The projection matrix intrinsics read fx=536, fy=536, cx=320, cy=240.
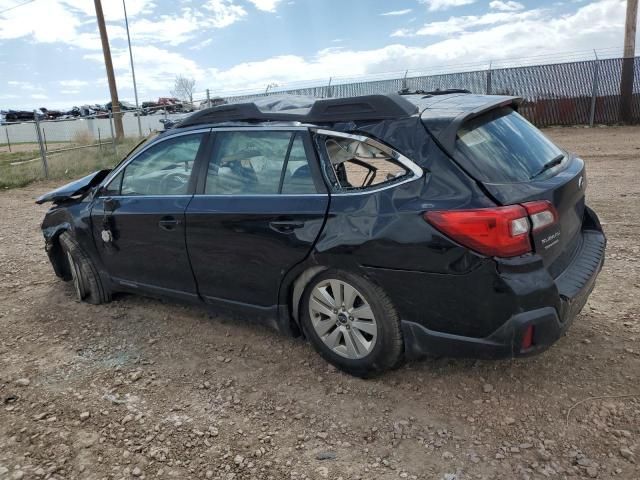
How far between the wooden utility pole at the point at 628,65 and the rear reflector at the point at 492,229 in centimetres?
1723

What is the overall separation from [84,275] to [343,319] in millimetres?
2656

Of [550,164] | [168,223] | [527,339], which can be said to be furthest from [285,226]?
[550,164]

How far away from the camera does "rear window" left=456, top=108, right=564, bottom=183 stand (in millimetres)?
2734

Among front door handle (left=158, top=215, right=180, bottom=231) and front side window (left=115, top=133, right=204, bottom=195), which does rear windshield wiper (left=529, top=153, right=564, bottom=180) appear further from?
front door handle (left=158, top=215, right=180, bottom=231)

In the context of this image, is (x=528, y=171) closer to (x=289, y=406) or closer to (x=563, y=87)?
(x=289, y=406)

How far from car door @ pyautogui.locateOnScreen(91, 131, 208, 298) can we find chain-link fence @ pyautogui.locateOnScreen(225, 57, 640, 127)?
13312mm

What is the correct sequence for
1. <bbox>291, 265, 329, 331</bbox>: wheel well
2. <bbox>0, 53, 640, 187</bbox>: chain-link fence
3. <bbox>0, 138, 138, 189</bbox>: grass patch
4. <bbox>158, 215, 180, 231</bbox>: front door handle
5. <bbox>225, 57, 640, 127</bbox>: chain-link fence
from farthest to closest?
<bbox>225, 57, 640, 127</bbox>: chain-link fence, <bbox>0, 53, 640, 187</bbox>: chain-link fence, <bbox>0, 138, 138, 189</bbox>: grass patch, <bbox>158, 215, 180, 231</bbox>: front door handle, <bbox>291, 265, 329, 331</bbox>: wheel well

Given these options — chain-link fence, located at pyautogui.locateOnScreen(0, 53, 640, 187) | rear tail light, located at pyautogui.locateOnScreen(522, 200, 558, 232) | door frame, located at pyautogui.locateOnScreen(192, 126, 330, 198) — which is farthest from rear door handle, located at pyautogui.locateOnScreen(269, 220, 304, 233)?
chain-link fence, located at pyautogui.locateOnScreen(0, 53, 640, 187)

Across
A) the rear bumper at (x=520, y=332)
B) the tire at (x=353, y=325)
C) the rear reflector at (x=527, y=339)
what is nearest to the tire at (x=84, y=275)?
the tire at (x=353, y=325)

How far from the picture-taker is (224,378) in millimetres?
3400

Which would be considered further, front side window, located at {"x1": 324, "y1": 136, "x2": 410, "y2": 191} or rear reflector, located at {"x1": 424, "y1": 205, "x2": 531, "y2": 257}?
front side window, located at {"x1": 324, "y1": 136, "x2": 410, "y2": 191}

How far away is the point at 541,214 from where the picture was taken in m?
2.68

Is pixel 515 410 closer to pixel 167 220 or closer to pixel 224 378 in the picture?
pixel 224 378

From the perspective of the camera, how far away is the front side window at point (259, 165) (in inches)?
127
